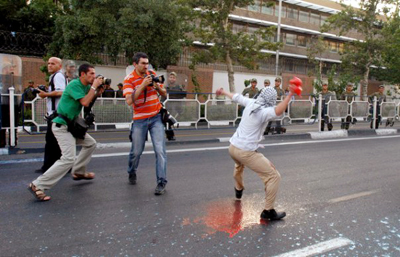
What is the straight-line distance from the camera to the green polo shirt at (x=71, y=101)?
4.75 m

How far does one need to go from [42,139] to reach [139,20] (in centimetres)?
931

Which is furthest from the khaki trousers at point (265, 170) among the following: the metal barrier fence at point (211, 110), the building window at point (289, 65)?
the building window at point (289, 65)

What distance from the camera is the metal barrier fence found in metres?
9.85

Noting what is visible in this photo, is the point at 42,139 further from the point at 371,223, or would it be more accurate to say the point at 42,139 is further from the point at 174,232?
the point at 371,223

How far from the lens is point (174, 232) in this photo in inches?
147

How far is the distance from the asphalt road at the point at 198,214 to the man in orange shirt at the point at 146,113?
46 centimetres

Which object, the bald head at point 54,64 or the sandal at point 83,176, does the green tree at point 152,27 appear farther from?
the sandal at point 83,176

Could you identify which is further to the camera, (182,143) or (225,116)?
(225,116)

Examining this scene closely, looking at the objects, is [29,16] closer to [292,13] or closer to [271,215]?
[271,215]

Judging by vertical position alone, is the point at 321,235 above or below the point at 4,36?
below

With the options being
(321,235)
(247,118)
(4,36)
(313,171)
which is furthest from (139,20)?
(321,235)

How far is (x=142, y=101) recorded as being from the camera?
202 inches

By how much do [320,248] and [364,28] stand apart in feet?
94.7

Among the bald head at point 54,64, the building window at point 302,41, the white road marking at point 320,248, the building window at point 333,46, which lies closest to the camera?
the white road marking at point 320,248
